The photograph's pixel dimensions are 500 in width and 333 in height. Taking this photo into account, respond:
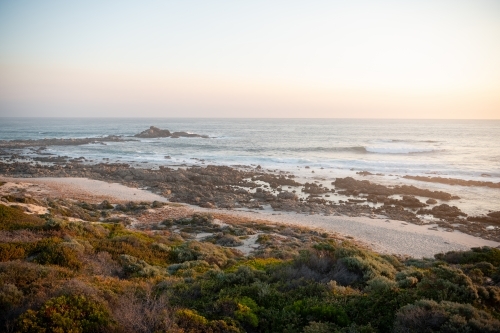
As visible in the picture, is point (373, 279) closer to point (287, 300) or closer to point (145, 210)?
point (287, 300)

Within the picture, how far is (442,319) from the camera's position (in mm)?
5273

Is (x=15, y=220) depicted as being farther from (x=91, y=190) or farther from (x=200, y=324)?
(x=91, y=190)

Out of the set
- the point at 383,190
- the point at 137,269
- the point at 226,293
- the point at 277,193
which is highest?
the point at 226,293

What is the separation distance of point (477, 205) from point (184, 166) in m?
33.5

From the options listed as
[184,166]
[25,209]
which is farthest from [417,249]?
[184,166]

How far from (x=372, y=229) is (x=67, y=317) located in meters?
18.8

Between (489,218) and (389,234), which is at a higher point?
(489,218)

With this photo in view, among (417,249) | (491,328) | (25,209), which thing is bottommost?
(417,249)

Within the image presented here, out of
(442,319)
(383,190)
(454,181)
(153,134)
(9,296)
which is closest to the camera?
(442,319)

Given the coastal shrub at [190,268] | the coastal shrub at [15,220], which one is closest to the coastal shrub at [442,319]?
the coastal shrub at [190,268]

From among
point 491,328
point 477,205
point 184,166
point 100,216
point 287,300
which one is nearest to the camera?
point 491,328

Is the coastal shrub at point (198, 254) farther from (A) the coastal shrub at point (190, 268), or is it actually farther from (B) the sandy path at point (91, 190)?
(B) the sandy path at point (91, 190)

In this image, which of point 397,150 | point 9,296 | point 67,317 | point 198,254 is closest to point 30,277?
A: point 9,296

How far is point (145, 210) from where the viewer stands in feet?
72.2
